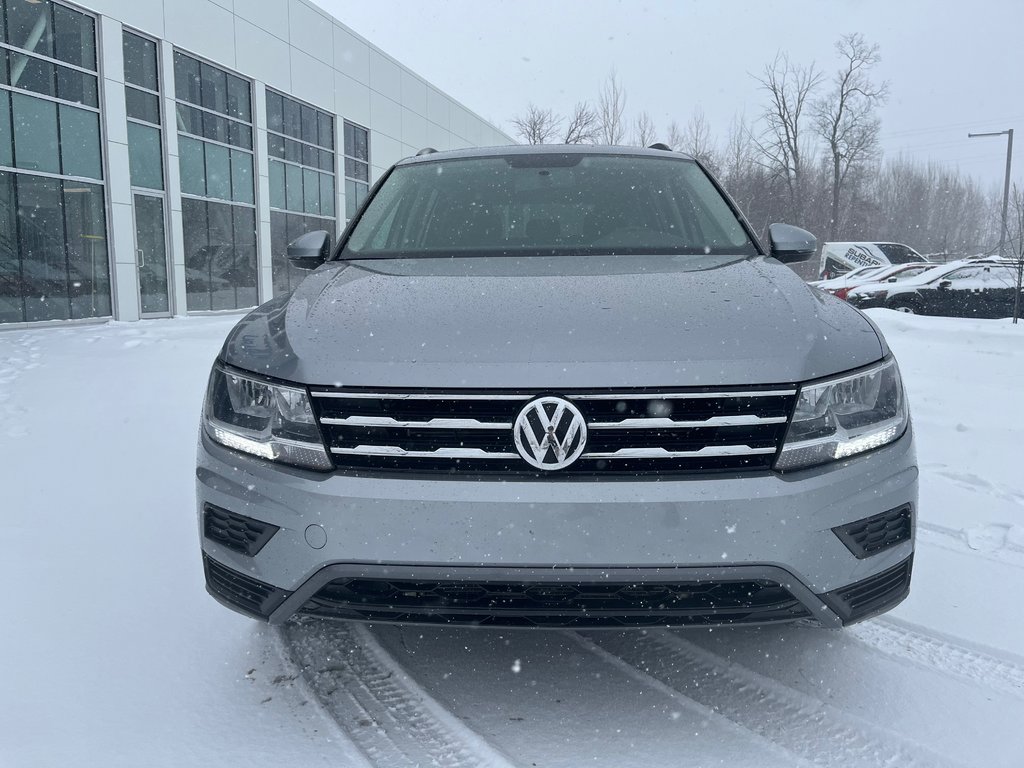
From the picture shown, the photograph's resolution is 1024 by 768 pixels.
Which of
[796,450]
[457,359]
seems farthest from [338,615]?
[796,450]

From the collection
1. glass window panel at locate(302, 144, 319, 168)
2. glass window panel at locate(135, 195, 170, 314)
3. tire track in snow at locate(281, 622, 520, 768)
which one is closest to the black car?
glass window panel at locate(135, 195, 170, 314)

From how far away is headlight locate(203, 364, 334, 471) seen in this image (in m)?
1.86

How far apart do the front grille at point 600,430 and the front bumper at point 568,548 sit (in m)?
0.05

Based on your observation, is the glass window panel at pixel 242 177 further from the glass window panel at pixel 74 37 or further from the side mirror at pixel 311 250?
the side mirror at pixel 311 250

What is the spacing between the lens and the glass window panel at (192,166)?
54.6 ft

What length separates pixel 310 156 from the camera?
22.4 meters

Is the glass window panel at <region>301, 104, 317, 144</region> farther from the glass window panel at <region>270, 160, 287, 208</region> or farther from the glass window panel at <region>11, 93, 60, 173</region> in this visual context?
the glass window panel at <region>11, 93, 60, 173</region>

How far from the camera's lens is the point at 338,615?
1.86 m

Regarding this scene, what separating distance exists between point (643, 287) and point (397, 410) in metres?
0.85

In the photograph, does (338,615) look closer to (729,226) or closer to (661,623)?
(661,623)

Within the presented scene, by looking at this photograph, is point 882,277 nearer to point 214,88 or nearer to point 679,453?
point 214,88

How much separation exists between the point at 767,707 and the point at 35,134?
14.8m

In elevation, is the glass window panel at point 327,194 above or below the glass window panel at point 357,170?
below

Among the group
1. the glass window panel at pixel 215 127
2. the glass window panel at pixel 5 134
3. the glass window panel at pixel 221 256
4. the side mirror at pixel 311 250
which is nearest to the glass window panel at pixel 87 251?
the glass window panel at pixel 5 134
